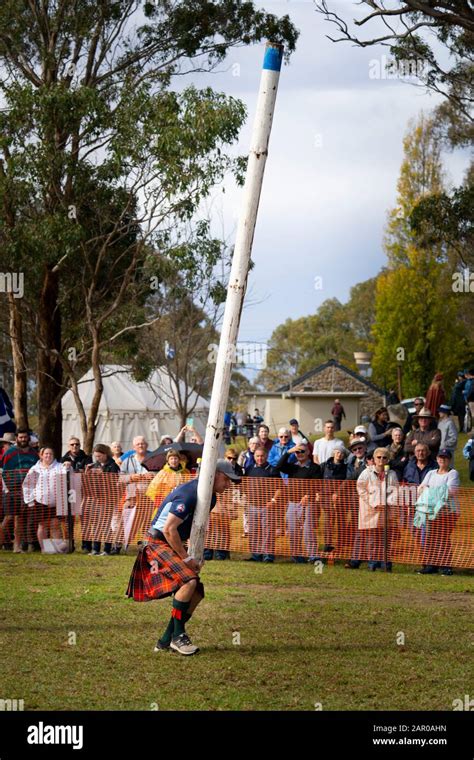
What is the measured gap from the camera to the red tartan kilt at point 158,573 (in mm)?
8500

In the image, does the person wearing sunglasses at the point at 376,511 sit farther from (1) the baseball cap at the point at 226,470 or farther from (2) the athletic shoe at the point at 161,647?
(1) the baseball cap at the point at 226,470

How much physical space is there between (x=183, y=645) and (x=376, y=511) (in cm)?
578

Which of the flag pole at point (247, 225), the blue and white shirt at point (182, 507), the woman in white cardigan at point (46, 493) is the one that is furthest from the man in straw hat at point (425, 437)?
the flag pole at point (247, 225)

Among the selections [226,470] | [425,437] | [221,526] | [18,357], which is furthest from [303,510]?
[18,357]

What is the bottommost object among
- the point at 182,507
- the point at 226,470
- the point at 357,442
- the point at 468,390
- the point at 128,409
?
the point at 182,507

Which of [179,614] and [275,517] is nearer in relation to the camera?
[179,614]

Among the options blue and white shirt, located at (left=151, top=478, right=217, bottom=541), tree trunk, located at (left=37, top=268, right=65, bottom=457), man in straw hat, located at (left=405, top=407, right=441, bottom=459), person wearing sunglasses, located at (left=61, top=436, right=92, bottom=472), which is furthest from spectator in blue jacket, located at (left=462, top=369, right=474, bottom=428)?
blue and white shirt, located at (left=151, top=478, right=217, bottom=541)

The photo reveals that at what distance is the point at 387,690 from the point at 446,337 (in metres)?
50.4

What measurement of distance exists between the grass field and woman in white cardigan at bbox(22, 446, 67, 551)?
1949 millimetres

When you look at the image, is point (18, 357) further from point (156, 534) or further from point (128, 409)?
point (156, 534)

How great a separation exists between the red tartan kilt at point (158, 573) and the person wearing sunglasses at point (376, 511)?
5619 millimetres

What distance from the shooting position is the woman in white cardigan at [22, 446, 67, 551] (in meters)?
15.7

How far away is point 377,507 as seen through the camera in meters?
14.0
